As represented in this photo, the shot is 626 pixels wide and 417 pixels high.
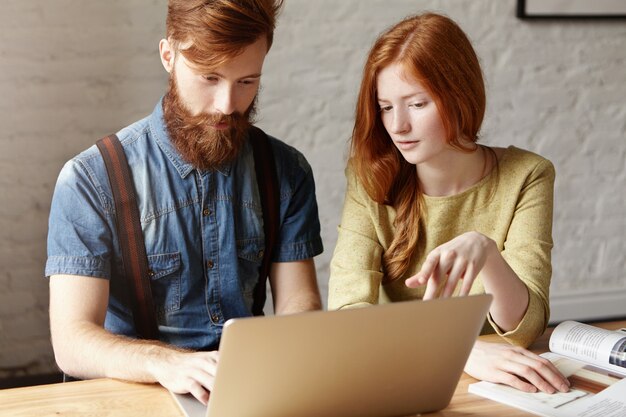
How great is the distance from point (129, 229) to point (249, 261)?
29 centimetres

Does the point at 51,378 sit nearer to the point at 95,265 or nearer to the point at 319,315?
the point at 95,265

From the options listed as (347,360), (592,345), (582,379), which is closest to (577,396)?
(582,379)

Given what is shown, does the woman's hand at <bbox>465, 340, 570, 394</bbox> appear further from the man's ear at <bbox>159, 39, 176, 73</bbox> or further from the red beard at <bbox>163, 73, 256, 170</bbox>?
the man's ear at <bbox>159, 39, 176, 73</bbox>

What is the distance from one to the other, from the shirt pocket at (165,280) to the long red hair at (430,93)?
A: 455 mm

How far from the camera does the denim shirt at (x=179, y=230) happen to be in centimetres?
179

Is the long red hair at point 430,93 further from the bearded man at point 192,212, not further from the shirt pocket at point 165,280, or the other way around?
the shirt pocket at point 165,280

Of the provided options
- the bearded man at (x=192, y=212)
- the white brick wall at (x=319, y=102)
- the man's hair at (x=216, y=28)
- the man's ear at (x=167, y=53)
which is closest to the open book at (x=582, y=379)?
the bearded man at (x=192, y=212)

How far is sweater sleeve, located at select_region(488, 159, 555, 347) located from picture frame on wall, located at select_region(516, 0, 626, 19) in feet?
4.89

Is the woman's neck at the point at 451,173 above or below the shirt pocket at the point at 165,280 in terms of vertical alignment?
above

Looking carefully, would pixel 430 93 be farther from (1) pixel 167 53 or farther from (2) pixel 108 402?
(2) pixel 108 402

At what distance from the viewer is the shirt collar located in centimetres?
190

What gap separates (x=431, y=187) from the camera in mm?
1996

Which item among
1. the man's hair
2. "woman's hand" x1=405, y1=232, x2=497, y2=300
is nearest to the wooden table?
"woman's hand" x1=405, y1=232, x2=497, y2=300

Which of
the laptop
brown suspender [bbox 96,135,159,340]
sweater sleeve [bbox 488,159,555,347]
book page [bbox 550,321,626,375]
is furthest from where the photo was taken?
brown suspender [bbox 96,135,159,340]
